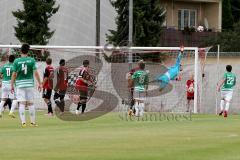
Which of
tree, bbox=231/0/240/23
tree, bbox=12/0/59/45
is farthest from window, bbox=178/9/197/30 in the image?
tree, bbox=12/0/59/45

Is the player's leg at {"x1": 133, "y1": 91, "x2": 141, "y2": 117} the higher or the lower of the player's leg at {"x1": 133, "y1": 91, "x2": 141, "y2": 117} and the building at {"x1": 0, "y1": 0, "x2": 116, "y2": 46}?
the lower

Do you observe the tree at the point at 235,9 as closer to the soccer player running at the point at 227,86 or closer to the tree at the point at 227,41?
the tree at the point at 227,41

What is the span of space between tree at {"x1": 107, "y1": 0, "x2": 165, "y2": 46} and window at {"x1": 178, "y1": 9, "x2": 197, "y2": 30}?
9795mm

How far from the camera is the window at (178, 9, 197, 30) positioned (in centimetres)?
5538

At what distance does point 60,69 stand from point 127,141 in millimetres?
13695

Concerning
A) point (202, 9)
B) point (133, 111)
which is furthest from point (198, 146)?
point (202, 9)

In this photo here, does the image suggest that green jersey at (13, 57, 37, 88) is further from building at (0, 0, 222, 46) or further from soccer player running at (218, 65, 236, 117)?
building at (0, 0, 222, 46)

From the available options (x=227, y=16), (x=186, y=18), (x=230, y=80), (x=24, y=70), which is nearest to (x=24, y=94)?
(x=24, y=70)

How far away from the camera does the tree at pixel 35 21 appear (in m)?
44.1

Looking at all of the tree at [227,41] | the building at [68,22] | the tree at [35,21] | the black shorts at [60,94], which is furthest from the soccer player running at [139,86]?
the tree at [227,41]

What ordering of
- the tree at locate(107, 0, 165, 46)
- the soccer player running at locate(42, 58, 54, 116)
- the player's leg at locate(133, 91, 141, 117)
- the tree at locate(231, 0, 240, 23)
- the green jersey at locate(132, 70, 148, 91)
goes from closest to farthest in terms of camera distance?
1. the green jersey at locate(132, 70, 148, 91)
2. the player's leg at locate(133, 91, 141, 117)
3. the soccer player running at locate(42, 58, 54, 116)
4. the tree at locate(107, 0, 165, 46)
5. the tree at locate(231, 0, 240, 23)

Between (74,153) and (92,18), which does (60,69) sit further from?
(92,18)

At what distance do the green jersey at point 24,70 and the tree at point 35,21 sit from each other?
23.8 metres

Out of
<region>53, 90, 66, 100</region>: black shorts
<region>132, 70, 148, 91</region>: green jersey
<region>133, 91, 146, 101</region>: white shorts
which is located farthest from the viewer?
<region>53, 90, 66, 100</region>: black shorts
